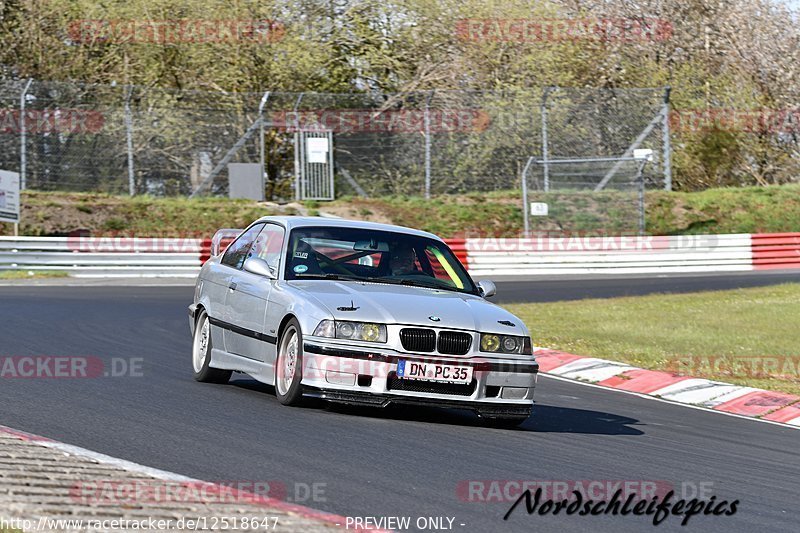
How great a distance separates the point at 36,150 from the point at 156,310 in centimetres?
1367

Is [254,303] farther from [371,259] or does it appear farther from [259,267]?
[371,259]

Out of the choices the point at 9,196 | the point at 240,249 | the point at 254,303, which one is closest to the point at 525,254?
the point at 9,196

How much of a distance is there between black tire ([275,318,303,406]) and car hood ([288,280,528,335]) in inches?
11.8

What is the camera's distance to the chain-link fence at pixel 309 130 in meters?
31.1

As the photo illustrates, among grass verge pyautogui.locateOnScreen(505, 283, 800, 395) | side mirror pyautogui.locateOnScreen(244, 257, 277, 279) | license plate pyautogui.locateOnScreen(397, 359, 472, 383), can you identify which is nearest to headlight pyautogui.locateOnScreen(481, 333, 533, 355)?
license plate pyautogui.locateOnScreen(397, 359, 472, 383)

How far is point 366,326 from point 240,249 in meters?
2.62

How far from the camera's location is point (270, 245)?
32.7ft

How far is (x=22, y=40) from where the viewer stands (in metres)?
38.7

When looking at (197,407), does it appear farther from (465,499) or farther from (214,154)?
(214,154)

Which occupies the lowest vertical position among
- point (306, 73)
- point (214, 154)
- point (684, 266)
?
point (684, 266)

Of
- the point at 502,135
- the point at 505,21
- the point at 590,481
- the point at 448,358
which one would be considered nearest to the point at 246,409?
the point at 448,358

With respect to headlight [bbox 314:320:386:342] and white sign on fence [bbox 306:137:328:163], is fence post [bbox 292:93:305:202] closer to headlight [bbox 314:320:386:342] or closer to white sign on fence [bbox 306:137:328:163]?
white sign on fence [bbox 306:137:328:163]

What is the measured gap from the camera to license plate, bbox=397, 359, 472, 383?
8.27 metres

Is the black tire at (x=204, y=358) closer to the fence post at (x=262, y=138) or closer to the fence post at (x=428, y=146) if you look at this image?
the fence post at (x=262, y=138)
